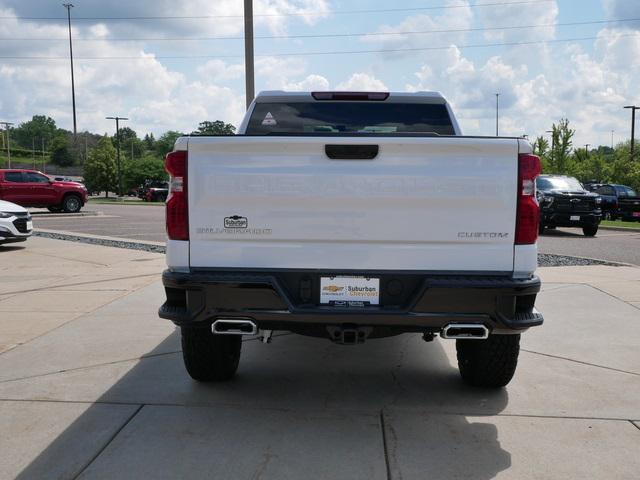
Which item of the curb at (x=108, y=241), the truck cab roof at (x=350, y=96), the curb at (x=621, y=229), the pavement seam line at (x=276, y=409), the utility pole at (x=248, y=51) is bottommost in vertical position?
the curb at (x=621, y=229)

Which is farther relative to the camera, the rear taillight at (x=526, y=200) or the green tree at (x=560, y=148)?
the green tree at (x=560, y=148)

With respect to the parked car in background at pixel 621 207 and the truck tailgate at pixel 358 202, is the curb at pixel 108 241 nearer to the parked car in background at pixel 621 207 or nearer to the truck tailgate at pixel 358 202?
the truck tailgate at pixel 358 202

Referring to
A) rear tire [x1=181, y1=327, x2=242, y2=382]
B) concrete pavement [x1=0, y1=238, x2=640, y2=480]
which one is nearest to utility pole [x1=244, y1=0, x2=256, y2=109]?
concrete pavement [x1=0, y1=238, x2=640, y2=480]

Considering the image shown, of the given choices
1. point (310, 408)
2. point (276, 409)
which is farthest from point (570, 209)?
point (276, 409)

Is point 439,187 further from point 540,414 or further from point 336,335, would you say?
point 540,414

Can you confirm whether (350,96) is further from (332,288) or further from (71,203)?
(71,203)

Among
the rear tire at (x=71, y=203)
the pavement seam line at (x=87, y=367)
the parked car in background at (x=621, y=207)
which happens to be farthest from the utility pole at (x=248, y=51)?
the parked car in background at (x=621, y=207)

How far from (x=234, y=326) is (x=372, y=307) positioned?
0.80m

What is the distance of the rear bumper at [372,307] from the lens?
11.8 ft

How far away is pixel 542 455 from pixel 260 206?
2.03 metres

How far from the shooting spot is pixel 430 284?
3.59 metres

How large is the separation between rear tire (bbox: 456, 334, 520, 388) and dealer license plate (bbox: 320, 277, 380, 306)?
1.12m

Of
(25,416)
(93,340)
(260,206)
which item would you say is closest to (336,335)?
(260,206)

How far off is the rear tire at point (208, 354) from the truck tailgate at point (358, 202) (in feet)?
3.08
